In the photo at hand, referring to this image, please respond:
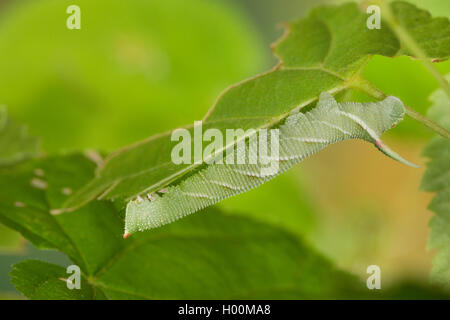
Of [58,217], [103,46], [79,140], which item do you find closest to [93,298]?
[58,217]

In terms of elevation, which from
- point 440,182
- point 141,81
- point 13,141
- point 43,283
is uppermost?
point 141,81

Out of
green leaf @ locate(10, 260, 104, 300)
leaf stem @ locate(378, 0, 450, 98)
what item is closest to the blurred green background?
green leaf @ locate(10, 260, 104, 300)

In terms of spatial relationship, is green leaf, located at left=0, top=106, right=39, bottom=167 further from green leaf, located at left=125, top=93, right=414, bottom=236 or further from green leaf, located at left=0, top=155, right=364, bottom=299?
green leaf, located at left=125, top=93, right=414, bottom=236

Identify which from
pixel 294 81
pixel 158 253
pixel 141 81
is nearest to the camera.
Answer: pixel 294 81

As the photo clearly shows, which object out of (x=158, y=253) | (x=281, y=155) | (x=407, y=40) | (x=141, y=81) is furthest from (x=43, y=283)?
(x=141, y=81)

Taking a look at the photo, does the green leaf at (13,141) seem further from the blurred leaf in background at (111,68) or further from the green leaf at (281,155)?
the blurred leaf in background at (111,68)

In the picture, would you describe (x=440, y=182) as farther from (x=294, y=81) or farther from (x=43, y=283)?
(x=43, y=283)

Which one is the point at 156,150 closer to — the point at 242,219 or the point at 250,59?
the point at 242,219
